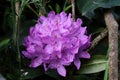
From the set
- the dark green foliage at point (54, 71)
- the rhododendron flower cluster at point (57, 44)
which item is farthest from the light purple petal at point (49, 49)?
the dark green foliage at point (54, 71)

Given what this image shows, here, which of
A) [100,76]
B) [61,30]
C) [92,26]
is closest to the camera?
[61,30]

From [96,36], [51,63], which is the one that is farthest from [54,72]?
[96,36]

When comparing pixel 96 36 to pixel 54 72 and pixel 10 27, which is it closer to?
pixel 54 72

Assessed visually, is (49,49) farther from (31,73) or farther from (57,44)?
(31,73)

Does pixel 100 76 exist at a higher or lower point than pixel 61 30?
lower

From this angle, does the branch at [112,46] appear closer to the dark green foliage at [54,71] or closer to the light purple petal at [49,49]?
the dark green foliage at [54,71]

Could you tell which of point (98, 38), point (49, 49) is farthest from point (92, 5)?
point (49, 49)
